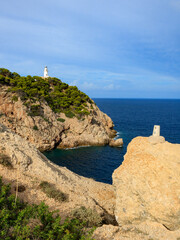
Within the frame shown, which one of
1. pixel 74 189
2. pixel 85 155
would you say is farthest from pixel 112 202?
pixel 85 155

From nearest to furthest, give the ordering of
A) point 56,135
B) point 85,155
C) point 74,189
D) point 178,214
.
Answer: point 178,214 < point 74,189 < point 85,155 < point 56,135

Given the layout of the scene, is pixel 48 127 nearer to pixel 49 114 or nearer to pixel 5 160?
pixel 49 114

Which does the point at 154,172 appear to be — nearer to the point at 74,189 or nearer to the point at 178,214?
the point at 178,214

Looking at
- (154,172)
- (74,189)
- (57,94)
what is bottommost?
(74,189)

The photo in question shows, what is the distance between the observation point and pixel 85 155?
41.5 metres

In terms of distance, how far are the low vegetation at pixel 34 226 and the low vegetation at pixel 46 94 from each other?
37791 millimetres

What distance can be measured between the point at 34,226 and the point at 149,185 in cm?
724

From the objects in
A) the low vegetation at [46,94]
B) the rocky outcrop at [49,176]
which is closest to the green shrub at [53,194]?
the rocky outcrop at [49,176]

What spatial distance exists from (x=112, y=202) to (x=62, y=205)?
6426 mm

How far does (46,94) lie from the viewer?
5444 cm

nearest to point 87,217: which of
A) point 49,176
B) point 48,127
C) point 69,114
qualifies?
point 49,176

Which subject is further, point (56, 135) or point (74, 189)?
point (56, 135)

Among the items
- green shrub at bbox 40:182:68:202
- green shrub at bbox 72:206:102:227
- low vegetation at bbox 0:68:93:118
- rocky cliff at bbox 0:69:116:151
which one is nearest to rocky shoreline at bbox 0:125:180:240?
green shrub at bbox 40:182:68:202

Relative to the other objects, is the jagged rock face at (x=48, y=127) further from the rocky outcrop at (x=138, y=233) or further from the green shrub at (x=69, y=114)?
the rocky outcrop at (x=138, y=233)
